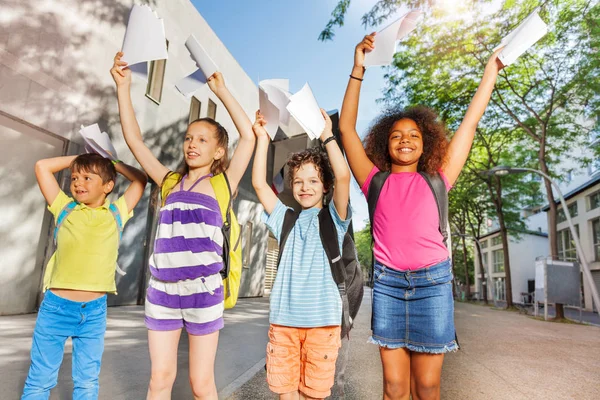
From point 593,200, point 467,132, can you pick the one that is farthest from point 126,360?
point 593,200

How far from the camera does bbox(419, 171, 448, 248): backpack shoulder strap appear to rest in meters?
2.38

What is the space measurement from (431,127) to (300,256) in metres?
1.25

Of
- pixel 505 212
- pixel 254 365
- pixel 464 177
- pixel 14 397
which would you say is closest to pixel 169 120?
pixel 254 365

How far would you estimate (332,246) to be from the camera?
2.46m

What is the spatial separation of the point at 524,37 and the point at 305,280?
1.87m

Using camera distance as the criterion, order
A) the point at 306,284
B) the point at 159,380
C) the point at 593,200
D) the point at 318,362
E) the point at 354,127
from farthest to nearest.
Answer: the point at 593,200 → the point at 354,127 → the point at 306,284 → the point at 318,362 → the point at 159,380

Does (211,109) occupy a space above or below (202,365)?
above

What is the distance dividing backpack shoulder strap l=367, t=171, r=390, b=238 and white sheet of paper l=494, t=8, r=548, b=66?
0.96m

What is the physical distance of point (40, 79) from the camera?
723cm

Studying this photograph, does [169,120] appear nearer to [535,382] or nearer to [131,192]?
[131,192]

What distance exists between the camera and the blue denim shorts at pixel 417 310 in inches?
88.6

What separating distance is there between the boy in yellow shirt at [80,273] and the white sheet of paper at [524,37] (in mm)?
2476

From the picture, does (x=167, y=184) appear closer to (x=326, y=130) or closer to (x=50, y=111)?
(x=326, y=130)

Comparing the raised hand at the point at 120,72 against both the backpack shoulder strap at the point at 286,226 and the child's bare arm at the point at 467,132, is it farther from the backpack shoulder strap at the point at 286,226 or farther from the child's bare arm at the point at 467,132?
the child's bare arm at the point at 467,132
